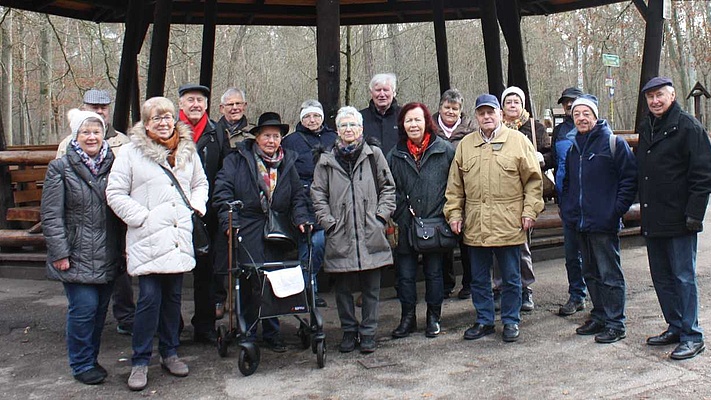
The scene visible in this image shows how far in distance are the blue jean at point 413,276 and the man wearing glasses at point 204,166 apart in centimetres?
146

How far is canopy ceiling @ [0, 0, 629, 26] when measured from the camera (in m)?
10.7

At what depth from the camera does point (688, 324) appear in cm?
471

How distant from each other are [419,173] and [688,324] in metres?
2.22

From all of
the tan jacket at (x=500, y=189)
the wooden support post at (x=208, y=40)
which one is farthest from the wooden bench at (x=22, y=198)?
the tan jacket at (x=500, y=189)

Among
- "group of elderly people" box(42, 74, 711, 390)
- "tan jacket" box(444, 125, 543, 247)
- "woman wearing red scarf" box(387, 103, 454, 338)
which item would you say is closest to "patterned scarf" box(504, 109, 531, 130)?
"group of elderly people" box(42, 74, 711, 390)

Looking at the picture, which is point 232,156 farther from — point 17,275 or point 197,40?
point 197,40

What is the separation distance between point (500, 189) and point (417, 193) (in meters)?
0.65

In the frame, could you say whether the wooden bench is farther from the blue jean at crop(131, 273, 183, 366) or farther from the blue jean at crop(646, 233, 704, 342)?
the blue jean at crop(646, 233, 704, 342)

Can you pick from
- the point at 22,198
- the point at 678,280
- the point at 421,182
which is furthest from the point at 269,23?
the point at 678,280

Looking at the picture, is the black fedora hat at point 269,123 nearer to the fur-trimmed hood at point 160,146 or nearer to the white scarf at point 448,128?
the fur-trimmed hood at point 160,146

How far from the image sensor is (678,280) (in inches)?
186

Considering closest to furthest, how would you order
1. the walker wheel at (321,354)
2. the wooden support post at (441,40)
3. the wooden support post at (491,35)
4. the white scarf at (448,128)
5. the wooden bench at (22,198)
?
the walker wheel at (321,354) → the white scarf at (448,128) → the wooden bench at (22,198) → the wooden support post at (491,35) → the wooden support post at (441,40)

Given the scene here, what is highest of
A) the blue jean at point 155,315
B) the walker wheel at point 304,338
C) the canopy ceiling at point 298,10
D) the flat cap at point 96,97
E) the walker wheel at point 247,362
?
the canopy ceiling at point 298,10

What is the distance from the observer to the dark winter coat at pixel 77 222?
4.27m
